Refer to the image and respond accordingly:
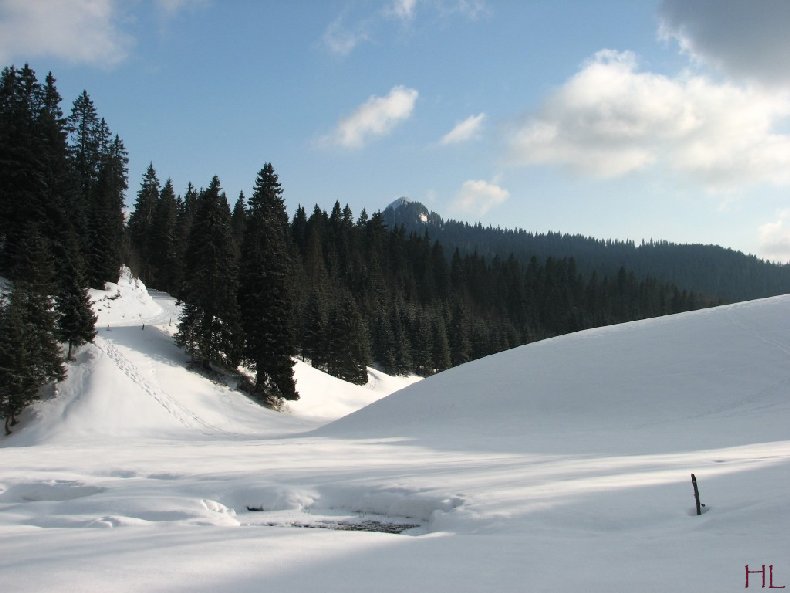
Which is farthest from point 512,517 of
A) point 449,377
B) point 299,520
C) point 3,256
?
point 3,256

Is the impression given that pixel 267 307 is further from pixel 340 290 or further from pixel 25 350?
pixel 340 290

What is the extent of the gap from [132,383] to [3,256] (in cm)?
1555

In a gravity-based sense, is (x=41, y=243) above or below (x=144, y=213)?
below

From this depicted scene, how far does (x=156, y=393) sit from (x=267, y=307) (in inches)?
395

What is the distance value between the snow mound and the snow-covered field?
0.39 feet

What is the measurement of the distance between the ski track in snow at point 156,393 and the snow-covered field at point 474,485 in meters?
1.14

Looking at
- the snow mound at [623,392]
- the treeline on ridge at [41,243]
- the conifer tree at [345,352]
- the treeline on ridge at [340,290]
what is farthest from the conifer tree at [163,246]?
the snow mound at [623,392]

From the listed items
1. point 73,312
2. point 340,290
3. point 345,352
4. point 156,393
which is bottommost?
point 156,393

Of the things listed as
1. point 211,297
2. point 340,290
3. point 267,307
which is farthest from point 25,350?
point 340,290

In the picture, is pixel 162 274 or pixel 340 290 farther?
pixel 340 290

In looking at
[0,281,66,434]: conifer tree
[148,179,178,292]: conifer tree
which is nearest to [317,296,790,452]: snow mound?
[0,281,66,434]: conifer tree

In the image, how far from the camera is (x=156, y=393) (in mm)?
34969

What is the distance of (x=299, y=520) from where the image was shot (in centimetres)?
992

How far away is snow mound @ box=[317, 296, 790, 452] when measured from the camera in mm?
20094
